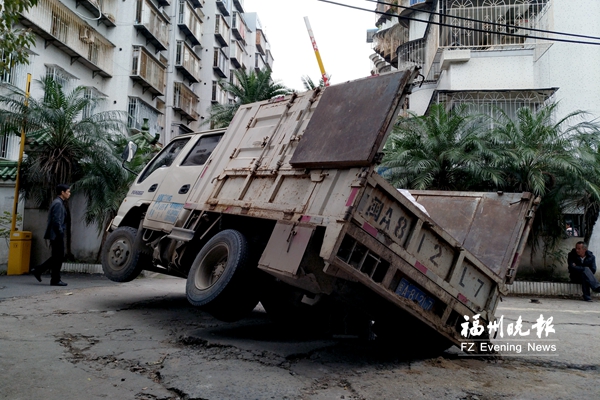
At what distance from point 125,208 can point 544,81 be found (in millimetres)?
13818

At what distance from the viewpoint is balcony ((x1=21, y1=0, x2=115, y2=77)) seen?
16203 mm

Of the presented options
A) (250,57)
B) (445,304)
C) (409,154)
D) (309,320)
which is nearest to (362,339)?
(309,320)

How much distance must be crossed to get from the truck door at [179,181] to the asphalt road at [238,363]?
1.34 metres

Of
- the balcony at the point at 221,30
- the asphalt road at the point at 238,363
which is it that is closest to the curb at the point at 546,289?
the asphalt road at the point at 238,363

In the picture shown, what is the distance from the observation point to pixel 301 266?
4.18 metres

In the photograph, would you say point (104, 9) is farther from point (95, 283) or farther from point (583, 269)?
point (583, 269)

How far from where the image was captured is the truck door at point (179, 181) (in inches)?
250

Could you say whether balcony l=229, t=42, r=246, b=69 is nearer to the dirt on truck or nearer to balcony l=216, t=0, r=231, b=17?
balcony l=216, t=0, r=231, b=17

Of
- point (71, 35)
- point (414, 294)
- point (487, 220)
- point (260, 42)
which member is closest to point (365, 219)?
point (414, 294)

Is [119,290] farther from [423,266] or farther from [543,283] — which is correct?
[543,283]

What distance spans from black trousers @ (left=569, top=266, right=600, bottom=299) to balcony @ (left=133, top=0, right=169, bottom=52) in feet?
65.6

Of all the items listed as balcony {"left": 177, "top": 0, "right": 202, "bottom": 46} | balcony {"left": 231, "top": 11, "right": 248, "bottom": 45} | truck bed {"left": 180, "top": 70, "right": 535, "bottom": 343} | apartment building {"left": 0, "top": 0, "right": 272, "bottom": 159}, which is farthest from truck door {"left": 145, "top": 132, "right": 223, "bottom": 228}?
balcony {"left": 231, "top": 11, "right": 248, "bottom": 45}

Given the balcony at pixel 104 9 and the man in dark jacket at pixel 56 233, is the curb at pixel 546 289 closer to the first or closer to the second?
the man in dark jacket at pixel 56 233

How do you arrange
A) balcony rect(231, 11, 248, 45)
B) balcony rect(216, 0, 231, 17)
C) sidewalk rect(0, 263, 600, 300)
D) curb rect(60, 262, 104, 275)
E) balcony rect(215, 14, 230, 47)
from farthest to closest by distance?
balcony rect(231, 11, 248, 45) < balcony rect(216, 0, 231, 17) < balcony rect(215, 14, 230, 47) < curb rect(60, 262, 104, 275) < sidewalk rect(0, 263, 600, 300)
